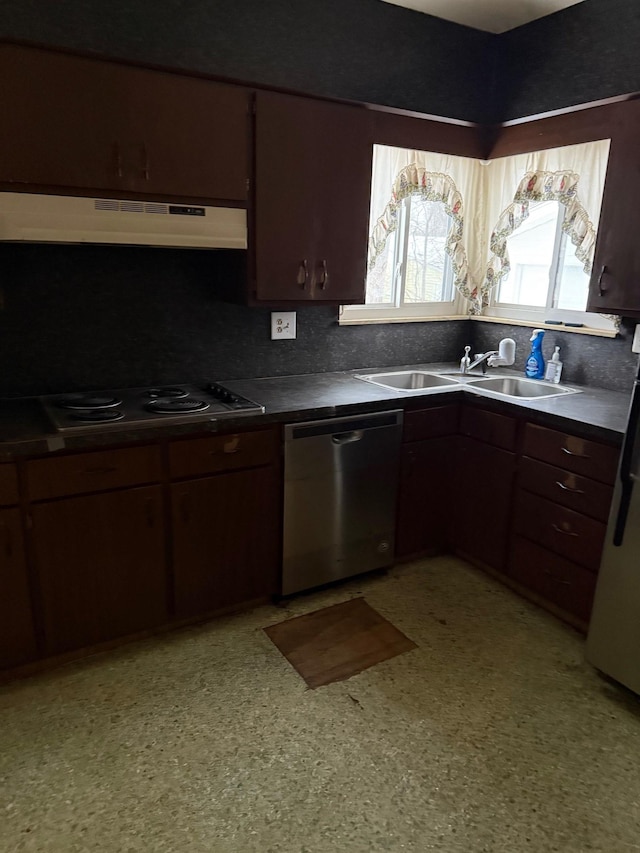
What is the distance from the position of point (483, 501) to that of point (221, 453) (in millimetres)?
1342

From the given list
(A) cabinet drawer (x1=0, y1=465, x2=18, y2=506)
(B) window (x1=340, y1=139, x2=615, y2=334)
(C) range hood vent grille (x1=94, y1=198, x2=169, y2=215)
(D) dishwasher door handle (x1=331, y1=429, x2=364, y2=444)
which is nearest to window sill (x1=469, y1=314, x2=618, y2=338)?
(B) window (x1=340, y1=139, x2=615, y2=334)

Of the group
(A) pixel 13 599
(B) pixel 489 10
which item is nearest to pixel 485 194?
(B) pixel 489 10

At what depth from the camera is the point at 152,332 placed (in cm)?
271

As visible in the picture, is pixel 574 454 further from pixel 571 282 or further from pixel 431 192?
pixel 431 192

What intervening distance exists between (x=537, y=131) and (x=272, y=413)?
2032mm

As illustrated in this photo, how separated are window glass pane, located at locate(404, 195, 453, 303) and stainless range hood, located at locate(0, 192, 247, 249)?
127 centimetres

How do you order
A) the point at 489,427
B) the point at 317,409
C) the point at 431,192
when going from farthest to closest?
the point at 431,192
the point at 489,427
the point at 317,409

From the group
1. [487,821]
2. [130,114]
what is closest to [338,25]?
[130,114]

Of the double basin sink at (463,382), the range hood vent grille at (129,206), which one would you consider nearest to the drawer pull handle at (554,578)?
the double basin sink at (463,382)

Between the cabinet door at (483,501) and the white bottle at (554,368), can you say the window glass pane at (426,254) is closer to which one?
the white bottle at (554,368)

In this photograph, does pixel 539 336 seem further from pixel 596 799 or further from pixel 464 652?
pixel 596 799

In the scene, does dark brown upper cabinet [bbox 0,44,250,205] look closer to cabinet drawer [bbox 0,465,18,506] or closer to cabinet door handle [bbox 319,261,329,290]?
cabinet door handle [bbox 319,261,329,290]

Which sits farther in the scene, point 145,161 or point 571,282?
point 571,282

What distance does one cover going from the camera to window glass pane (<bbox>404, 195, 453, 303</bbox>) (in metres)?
3.37
